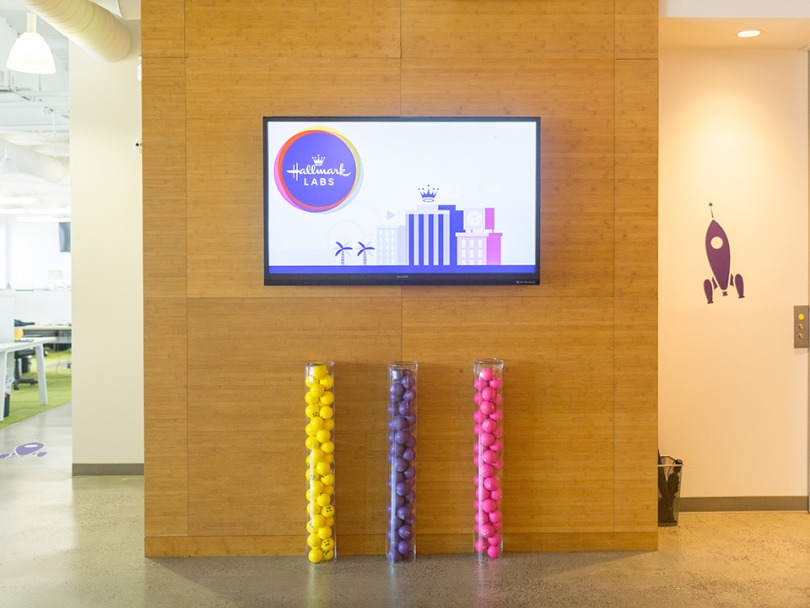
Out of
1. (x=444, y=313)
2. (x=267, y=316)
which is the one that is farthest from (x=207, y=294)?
(x=444, y=313)

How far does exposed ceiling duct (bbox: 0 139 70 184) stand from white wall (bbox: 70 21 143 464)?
5578 millimetres

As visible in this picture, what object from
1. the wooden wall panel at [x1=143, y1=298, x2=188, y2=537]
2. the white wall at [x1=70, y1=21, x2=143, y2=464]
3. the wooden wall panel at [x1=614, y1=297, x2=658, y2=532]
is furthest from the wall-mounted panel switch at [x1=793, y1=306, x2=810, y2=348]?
the white wall at [x1=70, y1=21, x2=143, y2=464]

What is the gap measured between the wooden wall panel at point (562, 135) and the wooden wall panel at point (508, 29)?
6 cm

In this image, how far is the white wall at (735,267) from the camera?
4059mm

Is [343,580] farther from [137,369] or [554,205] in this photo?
[137,369]

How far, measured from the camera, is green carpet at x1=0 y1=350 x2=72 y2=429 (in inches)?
285

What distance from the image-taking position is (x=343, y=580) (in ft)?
10.2

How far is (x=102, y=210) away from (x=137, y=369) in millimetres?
1311

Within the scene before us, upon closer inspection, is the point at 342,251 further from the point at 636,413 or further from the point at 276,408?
A: the point at 636,413

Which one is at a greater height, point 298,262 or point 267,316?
point 298,262

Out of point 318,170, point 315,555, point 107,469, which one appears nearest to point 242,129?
point 318,170

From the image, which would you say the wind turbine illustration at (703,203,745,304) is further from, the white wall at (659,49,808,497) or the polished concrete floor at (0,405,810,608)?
→ the polished concrete floor at (0,405,810,608)

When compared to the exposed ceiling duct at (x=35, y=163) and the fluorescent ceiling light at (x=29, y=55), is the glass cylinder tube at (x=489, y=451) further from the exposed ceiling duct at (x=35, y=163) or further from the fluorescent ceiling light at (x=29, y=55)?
the exposed ceiling duct at (x=35, y=163)

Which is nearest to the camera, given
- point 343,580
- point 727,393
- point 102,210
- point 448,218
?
point 343,580
